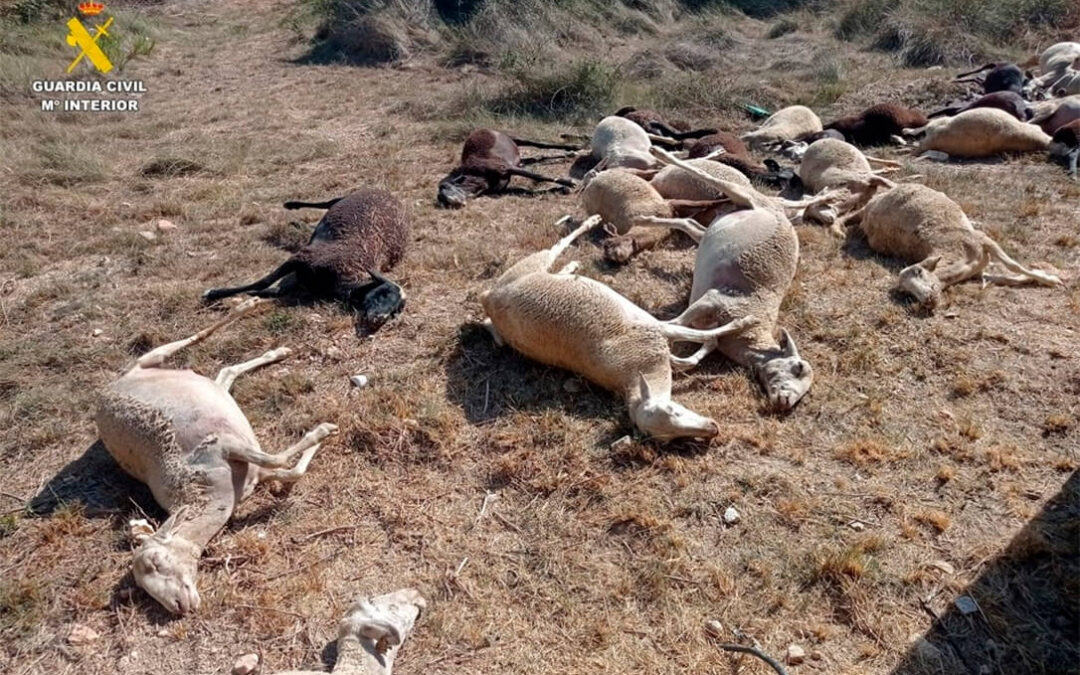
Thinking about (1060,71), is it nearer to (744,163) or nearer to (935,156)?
(935,156)

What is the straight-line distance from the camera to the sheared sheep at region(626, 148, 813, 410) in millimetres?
3773

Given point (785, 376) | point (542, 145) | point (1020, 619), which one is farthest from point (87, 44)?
point (1020, 619)

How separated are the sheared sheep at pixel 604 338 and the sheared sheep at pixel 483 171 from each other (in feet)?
8.44

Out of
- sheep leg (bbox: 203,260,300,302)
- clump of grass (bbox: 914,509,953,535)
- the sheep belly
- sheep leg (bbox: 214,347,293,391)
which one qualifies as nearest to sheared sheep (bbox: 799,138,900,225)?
the sheep belly

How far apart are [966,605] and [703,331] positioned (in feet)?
5.59

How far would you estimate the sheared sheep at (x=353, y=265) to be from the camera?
4617 mm

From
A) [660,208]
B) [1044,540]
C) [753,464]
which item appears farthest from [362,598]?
[660,208]

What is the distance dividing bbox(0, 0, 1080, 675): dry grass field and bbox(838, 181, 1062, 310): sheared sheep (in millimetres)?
117

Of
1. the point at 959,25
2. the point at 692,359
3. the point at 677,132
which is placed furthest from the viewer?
the point at 959,25

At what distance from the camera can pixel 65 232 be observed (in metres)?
5.98

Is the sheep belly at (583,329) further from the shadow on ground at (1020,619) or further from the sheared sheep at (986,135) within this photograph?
the sheared sheep at (986,135)

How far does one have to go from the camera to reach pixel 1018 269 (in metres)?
4.61

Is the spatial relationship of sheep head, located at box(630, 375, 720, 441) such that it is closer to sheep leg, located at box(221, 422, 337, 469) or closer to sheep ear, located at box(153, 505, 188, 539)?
sheep leg, located at box(221, 422, 337, 469)

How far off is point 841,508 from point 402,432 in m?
1.98
